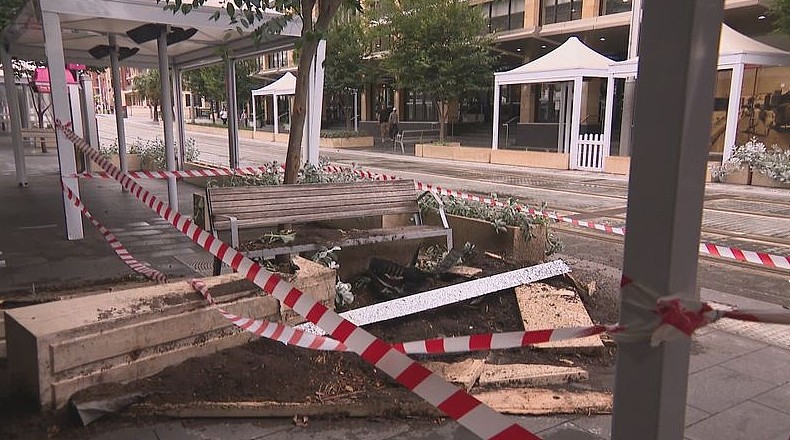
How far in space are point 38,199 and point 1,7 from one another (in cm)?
396

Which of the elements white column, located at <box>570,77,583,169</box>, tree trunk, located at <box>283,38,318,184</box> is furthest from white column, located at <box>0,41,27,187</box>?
white column, located at <box>570,77,583,169</box>

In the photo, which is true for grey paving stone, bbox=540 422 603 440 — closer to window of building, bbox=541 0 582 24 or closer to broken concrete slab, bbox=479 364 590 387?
broken concrete slab, bbox=479 364 590 387

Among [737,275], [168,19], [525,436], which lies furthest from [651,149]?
[168,19]

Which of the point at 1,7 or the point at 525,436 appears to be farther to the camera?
the point at 1,7

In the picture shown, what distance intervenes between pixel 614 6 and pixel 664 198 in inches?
1044

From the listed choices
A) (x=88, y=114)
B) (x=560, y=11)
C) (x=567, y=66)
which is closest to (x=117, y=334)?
(x=88, y=114)

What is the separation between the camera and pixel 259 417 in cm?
345

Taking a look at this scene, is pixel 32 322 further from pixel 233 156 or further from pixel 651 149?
pixel 233 156

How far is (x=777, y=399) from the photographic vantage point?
3.81 meters

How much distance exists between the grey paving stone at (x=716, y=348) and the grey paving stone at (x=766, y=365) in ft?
0.21

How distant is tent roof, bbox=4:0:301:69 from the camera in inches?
291

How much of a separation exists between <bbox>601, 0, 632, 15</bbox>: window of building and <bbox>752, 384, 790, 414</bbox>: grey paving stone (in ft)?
76.0

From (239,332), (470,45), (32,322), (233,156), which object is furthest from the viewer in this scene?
(470,45)

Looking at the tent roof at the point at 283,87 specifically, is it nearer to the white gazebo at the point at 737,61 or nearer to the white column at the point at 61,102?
the white gazebo at the point at 737,61
